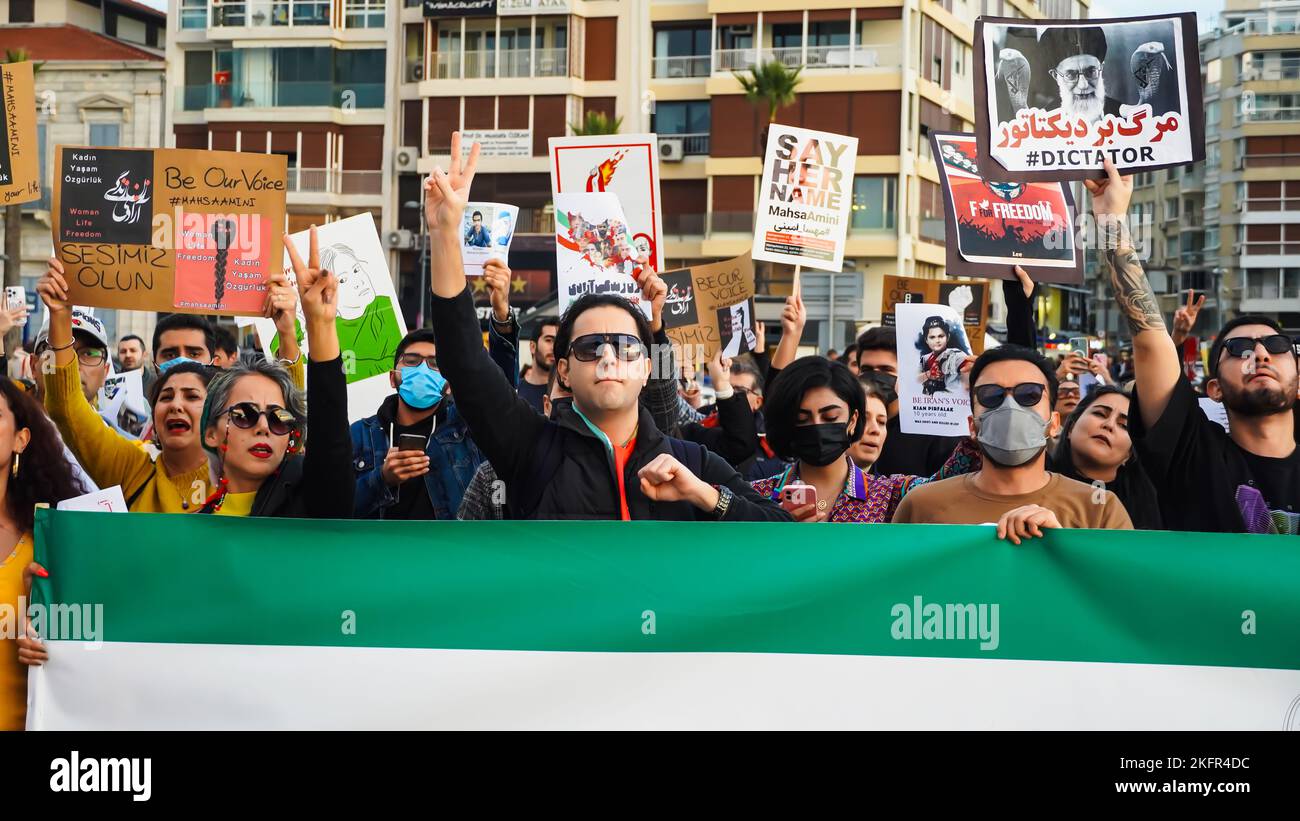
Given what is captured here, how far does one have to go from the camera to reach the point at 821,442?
510 cm

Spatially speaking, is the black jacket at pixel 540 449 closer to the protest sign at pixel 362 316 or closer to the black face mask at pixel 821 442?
the black face mask at pixel 821 442

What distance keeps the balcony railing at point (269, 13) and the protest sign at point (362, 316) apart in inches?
1758

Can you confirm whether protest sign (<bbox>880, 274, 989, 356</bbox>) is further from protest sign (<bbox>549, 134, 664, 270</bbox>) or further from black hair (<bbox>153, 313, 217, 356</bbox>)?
black hair (<bbox>153, 313, 217, 356</bbox>)

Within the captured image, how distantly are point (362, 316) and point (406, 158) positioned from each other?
4266cm

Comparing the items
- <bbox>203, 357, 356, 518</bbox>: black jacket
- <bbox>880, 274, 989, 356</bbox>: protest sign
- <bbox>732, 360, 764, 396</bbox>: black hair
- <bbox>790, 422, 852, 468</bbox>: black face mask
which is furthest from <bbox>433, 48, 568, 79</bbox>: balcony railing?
<bbox>203, 357, 356, 518</bbox>: black jacket

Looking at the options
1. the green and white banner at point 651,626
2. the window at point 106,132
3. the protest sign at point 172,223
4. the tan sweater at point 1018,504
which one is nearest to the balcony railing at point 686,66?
the window at point 106,132

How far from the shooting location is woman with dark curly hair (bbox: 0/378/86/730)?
13.3 ft

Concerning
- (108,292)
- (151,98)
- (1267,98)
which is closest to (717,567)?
(108,292)

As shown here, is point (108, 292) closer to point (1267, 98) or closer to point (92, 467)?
point (92, 467)

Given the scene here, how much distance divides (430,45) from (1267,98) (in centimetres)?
5350

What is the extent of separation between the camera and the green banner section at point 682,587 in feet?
13.1

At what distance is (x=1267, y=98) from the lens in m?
83.5
